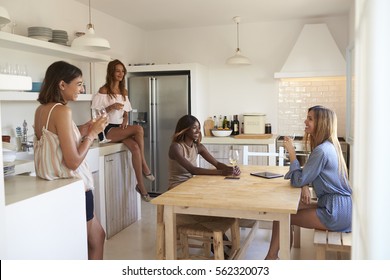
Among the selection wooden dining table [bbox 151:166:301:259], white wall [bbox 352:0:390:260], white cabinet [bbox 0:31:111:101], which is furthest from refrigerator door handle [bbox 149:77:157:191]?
white wall [bbox 352:0:390:260]

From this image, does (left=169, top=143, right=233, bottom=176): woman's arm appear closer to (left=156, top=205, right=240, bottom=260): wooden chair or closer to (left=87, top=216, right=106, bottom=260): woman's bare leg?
(left=156, top=205, right=240, bottom=260): wooden chair

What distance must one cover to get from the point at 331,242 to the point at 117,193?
2240 millimetres

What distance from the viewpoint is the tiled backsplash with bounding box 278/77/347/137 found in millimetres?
5598

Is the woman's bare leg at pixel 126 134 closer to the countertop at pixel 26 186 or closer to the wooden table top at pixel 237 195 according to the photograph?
the wooden table top at pixel 237 195

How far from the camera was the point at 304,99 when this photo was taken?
5777 mm

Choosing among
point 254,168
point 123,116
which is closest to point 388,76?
point 254,168

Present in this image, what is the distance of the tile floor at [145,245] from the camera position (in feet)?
11.2

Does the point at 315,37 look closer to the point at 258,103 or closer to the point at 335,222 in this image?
the point at 258,103

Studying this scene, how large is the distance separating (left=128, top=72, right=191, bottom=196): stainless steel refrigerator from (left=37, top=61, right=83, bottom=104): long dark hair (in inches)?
133

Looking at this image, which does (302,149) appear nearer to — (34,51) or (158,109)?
(158,109)

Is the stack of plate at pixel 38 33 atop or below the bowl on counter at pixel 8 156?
atop

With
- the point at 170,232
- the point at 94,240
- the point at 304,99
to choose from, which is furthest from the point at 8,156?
the point at 304,99

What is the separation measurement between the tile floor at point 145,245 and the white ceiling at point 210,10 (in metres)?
2.51

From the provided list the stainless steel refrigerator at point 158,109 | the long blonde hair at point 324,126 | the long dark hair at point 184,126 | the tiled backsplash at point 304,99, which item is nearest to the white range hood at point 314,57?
the tiled backsplash at point 304,99
